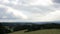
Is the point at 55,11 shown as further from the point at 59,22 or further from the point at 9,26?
the point at 9,26

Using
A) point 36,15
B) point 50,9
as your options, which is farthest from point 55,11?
point 36,15

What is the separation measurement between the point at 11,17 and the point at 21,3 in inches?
8.0

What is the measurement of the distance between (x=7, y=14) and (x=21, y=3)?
208 millimetres

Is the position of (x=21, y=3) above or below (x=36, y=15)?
above

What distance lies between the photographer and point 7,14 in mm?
1252

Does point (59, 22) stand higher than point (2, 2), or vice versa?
point (2, 2)

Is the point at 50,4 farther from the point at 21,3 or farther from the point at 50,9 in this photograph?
the point at 21,3

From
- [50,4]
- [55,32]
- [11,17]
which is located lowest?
[55,32]

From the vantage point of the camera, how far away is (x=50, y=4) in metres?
1.29

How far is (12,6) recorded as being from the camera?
4.21 feet

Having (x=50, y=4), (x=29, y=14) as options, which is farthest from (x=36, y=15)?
(x=50, y=4)

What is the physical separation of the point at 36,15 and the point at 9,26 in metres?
0.34

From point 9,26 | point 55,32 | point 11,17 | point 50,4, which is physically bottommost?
point 55,32

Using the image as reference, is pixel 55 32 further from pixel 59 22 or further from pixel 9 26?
pixel 9 26
